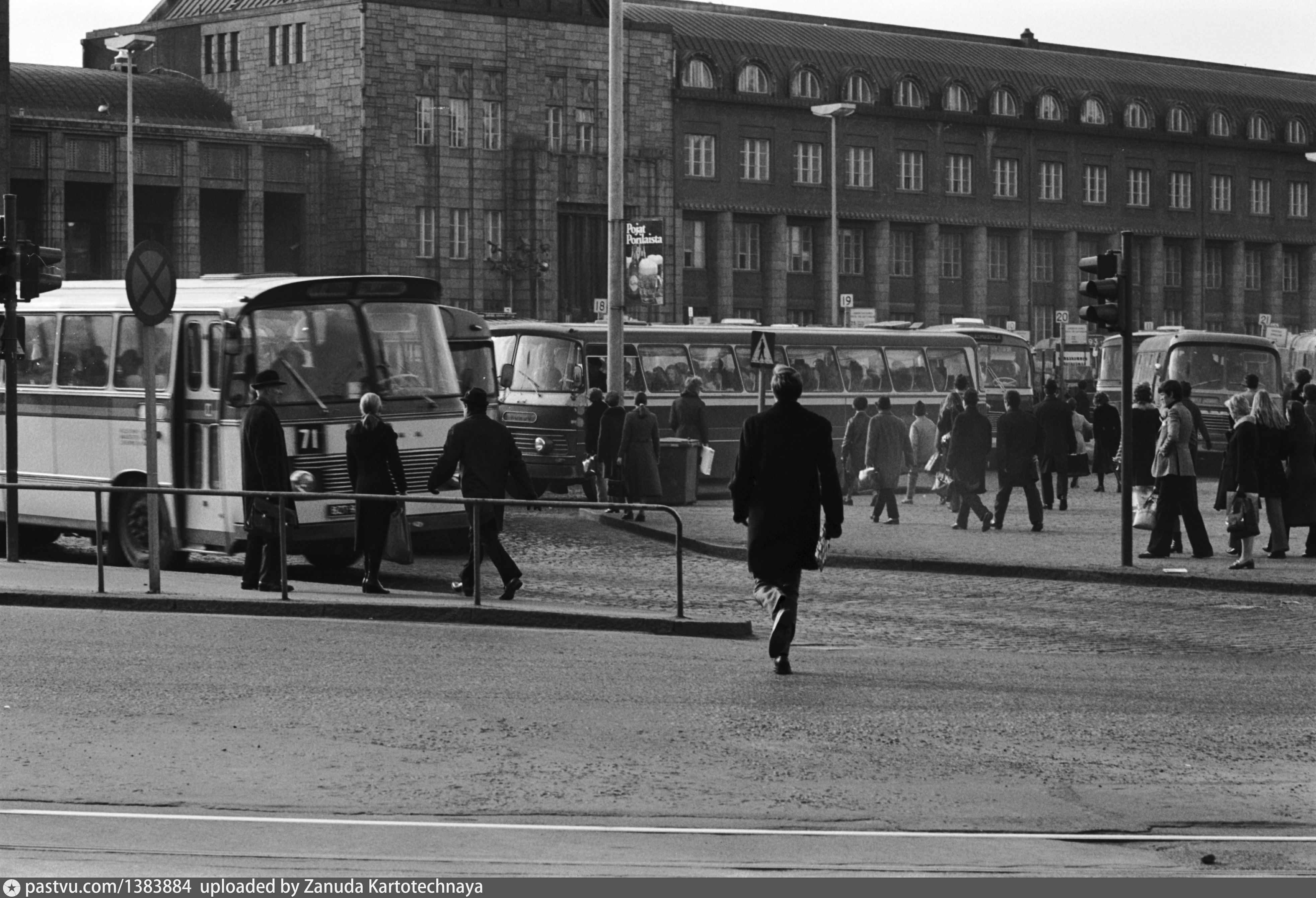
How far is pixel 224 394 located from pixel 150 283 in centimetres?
280

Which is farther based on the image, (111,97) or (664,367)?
(111,97)

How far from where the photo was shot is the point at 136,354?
69.2 feet

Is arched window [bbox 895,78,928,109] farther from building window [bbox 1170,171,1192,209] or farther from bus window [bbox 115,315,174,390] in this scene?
bus window [bbox 115,315,174,390]

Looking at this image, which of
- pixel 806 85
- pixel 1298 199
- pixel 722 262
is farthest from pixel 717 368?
pixel 1298 199

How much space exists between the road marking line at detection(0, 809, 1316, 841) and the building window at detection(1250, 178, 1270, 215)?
9426 cm

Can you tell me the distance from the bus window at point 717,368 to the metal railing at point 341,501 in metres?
20.4

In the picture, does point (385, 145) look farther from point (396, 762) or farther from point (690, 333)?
point (396, 762)

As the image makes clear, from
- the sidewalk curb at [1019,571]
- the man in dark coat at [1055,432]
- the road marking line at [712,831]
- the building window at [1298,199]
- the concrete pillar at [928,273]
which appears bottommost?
the sidewalk curb at [1019,571]

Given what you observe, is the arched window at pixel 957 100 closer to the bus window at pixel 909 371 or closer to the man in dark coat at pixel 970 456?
the bus window at pixel 909 371

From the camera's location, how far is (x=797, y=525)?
1237 cm

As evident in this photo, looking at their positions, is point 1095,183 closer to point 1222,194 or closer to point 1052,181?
point 1052,181

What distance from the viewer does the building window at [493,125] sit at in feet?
251

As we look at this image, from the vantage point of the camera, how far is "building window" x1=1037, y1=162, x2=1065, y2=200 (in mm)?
90938

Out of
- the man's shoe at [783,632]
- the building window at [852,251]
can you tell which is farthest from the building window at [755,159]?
the man's shoe at [783,632]
